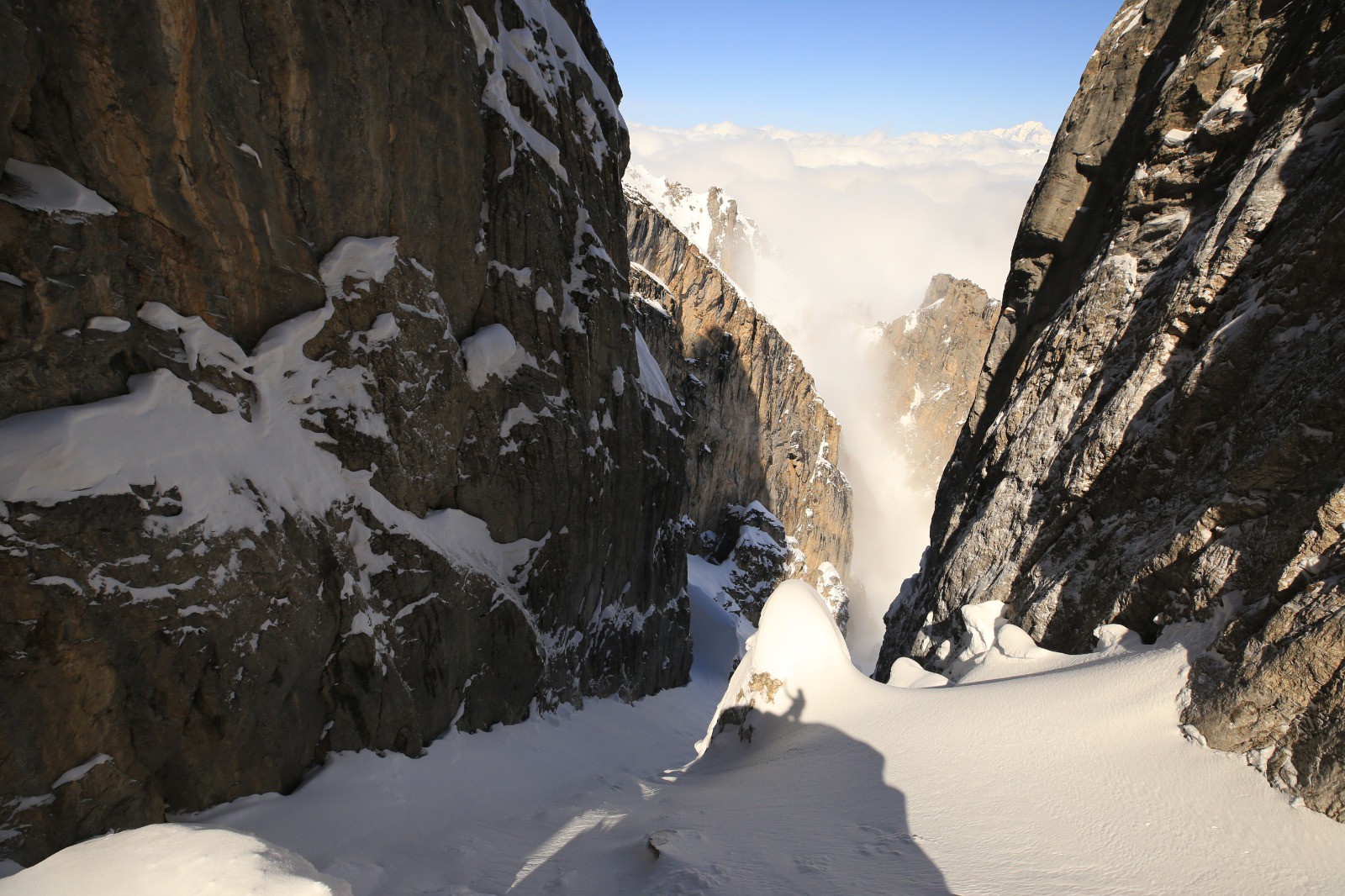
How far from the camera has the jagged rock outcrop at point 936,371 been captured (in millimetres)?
97062

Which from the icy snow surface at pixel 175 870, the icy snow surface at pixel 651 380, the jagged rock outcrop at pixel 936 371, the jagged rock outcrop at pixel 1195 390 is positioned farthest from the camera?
the jagged rock outcrop at pixel 936 371

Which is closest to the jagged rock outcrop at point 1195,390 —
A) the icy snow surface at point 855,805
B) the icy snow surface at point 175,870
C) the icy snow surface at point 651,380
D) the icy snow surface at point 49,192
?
the icy snow surface at point 855,805

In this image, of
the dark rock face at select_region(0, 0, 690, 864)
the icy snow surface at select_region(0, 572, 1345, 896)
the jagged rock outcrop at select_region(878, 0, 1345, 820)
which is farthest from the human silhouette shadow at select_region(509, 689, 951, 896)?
the dark rock face at select_region(0, 0, 690, 864)

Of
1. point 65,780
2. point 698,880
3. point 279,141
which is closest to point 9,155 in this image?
point 279,141

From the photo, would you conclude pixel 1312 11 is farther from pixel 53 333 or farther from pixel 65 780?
pixel 65 780

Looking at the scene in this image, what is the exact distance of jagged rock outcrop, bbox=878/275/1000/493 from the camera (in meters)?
97.1

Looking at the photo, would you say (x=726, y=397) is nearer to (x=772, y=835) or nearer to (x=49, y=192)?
(x=772, y=835)

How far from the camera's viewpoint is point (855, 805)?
24.8ft

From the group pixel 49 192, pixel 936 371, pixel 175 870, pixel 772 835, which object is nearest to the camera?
pixel 175 870

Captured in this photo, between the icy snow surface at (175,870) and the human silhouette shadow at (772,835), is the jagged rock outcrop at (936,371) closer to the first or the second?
the human silhouette shadow at (772,835)

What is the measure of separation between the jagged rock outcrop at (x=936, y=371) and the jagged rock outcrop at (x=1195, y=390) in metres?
84.1

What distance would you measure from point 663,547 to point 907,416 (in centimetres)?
8915

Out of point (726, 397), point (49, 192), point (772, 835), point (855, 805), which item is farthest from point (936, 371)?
point (49, 192)

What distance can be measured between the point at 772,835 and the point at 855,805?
1019mm
